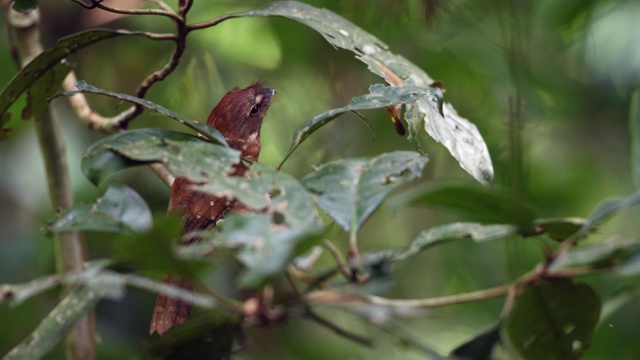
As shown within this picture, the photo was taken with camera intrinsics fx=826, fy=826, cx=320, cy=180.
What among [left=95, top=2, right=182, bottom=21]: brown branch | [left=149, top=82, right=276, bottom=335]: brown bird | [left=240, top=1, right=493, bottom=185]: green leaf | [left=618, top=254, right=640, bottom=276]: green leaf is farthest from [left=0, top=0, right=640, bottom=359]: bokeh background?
[left=618, top=254, right=640, bottom=276]: green leaf

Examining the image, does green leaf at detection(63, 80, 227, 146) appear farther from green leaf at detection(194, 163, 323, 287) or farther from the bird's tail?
the bird's tail

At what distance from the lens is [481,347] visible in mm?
1174

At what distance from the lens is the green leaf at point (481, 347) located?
1.17 metres

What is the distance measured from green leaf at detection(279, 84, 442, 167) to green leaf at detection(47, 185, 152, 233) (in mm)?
221

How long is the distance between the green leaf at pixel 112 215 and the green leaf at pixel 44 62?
0.45 metres

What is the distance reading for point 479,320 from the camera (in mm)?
3354

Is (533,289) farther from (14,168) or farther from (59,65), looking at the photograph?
(14,168)

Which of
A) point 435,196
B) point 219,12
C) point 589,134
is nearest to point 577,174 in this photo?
point 589,134

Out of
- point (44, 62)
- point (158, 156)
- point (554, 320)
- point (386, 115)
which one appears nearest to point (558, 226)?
point (554, 320)

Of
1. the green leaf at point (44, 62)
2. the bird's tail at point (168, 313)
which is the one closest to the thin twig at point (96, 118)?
the green leaf at point (44, 62)

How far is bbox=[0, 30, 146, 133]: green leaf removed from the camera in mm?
1434

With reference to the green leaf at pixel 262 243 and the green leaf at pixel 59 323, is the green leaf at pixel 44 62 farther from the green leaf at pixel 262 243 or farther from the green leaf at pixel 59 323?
the green leaf at pixel 262 243

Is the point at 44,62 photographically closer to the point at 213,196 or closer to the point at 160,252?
the point at 213,196

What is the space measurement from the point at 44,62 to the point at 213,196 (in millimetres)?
437
